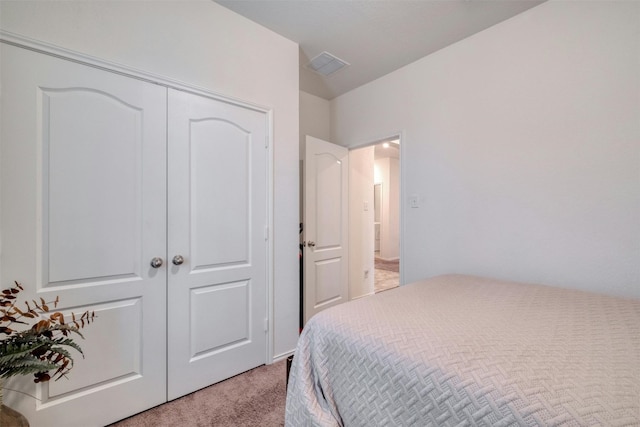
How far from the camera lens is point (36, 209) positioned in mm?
1307

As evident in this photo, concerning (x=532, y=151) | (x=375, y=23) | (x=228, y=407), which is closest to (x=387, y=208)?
(x=532, y=151)

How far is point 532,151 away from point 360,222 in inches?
77.7

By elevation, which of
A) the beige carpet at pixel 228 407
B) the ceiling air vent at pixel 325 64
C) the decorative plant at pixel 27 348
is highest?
the ceiling air vent at pixel 325 64

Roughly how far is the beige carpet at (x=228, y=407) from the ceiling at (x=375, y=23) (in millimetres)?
2629

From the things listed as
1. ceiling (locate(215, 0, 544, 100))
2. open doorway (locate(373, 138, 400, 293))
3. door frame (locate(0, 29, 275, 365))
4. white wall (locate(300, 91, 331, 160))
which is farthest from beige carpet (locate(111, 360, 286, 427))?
open doorway (locate(373, 138, 400, 293))

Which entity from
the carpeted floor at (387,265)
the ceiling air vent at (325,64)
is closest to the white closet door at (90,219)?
the ceiling air vent at (325,64)

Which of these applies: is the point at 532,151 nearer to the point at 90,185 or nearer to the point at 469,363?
the point at 469,363

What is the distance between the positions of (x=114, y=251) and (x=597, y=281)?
9.47 ft

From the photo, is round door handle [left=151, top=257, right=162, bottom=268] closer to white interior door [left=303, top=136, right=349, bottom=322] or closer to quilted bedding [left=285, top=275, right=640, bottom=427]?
quilted bedding [left=285, top=275, right=640, bottom=427]

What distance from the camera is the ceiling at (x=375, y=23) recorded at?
74.2 inches

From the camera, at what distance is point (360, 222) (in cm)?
353

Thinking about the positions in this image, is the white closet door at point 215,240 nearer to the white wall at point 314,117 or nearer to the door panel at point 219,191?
the door panel at point 219,191

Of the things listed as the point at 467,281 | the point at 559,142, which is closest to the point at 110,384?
the point at 467,281

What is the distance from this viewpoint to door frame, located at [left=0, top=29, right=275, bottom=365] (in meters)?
1.30
